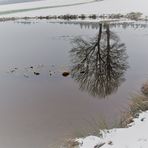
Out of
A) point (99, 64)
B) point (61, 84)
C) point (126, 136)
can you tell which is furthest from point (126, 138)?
point (99, 64)

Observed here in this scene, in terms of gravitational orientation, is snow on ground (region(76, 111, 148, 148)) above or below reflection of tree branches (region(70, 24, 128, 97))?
above

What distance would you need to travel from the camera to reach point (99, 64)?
59.2 feet

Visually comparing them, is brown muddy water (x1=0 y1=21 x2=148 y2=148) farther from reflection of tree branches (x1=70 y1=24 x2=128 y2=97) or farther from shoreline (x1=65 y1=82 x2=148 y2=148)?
shoreline (x1=65 y1=82 x2=148 y2=148)

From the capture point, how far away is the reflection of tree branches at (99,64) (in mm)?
14923

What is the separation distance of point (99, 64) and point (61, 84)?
123 inches

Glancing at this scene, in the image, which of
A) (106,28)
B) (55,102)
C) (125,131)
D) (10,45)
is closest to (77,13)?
(106,28)

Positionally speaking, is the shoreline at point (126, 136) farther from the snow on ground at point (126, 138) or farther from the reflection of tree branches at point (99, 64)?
the reflection of tree branches at point (99, 64)

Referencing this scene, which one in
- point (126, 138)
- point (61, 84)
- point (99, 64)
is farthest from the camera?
point (99, 64)

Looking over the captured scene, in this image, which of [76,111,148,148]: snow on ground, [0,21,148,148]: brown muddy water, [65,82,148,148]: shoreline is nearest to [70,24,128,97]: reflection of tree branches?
[0,21,148,148]: brown muddy water

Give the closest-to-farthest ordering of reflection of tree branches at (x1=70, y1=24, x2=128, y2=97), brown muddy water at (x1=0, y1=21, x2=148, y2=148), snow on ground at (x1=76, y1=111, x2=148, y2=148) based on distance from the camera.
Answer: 1. snow on ground at (x1=76, y1=111, x2=148, y2=148)
2. brown muddy water at (x1=0, y1=21, x2=148, y2=148)
3. reflection of tree branches at (x1=70, y1=24, x2=128, y2=97)

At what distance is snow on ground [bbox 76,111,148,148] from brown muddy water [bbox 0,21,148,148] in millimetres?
1501

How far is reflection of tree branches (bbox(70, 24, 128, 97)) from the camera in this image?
49.0 feet

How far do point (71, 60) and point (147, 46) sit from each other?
503cm

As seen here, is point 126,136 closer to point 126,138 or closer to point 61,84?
point 126,138
